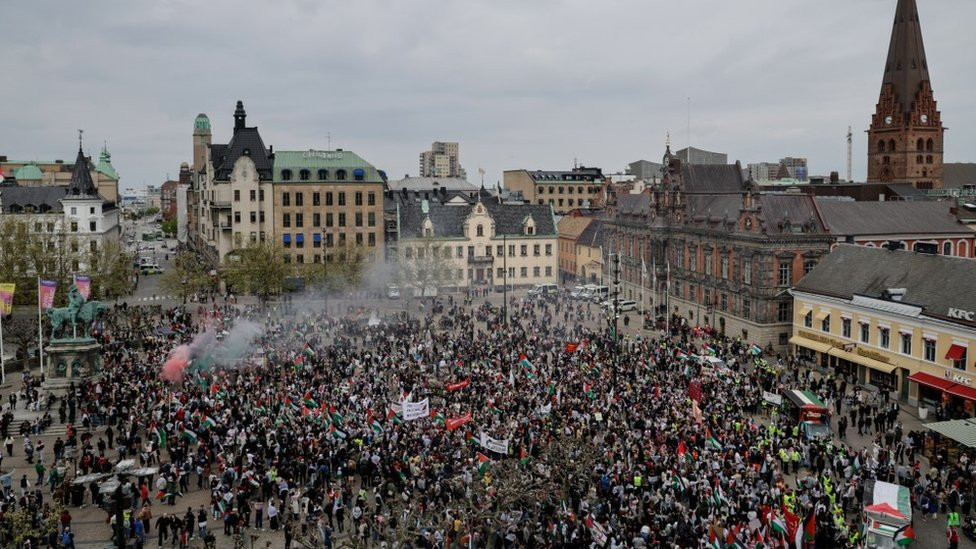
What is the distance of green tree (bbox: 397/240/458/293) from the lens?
85.2m

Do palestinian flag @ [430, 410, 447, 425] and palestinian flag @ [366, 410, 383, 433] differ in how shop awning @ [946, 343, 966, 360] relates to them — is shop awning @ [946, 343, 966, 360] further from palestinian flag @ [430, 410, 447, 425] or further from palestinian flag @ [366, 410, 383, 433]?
palestinian flag @ [366, 410, 383, 433]

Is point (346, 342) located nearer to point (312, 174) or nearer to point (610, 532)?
point (610, 532)

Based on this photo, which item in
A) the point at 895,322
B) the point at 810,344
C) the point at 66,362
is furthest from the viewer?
the point at 810,344

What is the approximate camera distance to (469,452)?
33812 mm

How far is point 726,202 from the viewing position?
6844cm

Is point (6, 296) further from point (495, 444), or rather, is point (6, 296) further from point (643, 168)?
point (643, 168)

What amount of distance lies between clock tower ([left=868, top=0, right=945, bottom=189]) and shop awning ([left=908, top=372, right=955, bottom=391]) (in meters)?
67.6

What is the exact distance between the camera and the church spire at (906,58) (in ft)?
320

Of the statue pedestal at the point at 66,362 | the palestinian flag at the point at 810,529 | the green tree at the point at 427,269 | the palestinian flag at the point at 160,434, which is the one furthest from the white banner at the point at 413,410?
the green tree at the point at 427,269

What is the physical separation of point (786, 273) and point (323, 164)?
5215cm

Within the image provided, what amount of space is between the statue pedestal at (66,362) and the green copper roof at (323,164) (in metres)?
47.0

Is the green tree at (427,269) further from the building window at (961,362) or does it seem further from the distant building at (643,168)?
the distant building at (643,168)

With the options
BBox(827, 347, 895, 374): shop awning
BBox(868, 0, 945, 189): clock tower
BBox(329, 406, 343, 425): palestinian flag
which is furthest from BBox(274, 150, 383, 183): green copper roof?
BBox(868, 0, 945, 189): clock tower

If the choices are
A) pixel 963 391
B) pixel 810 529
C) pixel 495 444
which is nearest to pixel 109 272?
pixel 495 444
